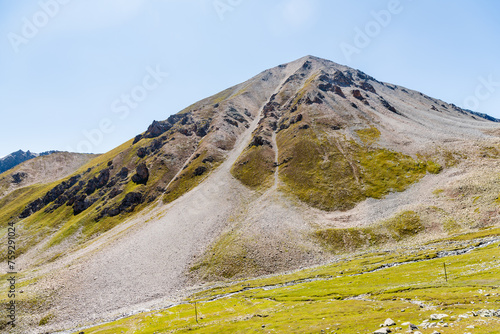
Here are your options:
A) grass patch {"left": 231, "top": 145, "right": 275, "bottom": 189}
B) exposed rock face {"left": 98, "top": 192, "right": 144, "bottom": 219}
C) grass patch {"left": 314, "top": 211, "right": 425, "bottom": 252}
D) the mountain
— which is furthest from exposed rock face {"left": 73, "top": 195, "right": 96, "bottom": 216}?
grass patch {"left": 314, "top": 211, "right": 425, "bottom": 252}

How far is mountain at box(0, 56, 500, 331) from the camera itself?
86438mm

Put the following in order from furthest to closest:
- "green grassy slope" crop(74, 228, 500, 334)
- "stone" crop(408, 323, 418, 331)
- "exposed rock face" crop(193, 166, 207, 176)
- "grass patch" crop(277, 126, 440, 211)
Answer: "exposed rock face" crop(193, 166, 207, 176)
"grass patch" crop(277, 126, 440, 211)
"green grassy slope" crop(74, 228, 500, 334)
"stone" crop(408, 323, 418, 331)

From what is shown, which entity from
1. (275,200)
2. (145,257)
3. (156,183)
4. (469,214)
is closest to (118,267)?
(145,257)

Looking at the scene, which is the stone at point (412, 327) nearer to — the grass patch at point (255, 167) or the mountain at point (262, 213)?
the mountain at point (262, 213)

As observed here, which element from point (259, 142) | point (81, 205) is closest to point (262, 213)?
point (259, 142)

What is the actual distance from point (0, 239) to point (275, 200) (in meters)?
177

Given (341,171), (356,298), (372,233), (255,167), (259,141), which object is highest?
Answer: (259,141)

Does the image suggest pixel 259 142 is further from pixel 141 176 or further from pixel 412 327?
pixel 412 327

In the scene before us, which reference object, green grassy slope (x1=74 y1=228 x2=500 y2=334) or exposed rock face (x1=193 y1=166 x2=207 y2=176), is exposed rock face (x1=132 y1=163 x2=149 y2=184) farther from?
green grassy slope (x1=74 y1=228 x2=500 y2=334)

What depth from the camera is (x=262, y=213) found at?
116250 millimetres

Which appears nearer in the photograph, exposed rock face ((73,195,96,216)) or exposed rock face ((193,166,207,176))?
exposed rock face ((193,166,207,176))

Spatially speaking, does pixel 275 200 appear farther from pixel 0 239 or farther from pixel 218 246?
pixel 0 239

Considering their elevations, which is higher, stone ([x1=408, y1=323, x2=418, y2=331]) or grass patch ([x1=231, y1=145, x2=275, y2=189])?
grass patch ([x1=231, y1=145, x2=275, y2=189])

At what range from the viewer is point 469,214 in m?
88.6
